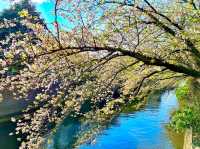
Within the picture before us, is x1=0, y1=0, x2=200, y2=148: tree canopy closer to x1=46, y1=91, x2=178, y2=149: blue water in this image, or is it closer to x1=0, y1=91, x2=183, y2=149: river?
x1=0, y1=91, x2=183, y2=149: river

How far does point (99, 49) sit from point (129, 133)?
23423mm

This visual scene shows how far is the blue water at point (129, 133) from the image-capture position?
2762cm

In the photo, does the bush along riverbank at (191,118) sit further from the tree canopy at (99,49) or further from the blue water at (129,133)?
the tree canopy at (99,49)

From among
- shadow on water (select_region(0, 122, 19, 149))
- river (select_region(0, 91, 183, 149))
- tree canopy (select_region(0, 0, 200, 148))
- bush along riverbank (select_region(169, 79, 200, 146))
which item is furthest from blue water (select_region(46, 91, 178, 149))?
tree canopy (select_region(0, 0, 200, 148))

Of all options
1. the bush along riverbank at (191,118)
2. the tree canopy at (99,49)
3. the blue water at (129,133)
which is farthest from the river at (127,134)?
the tree canopy at (99,49)

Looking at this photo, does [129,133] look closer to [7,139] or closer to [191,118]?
[7,139]

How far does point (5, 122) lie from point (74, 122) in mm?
7625

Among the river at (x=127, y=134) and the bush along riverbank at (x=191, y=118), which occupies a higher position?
the bush along riverbank at (x=191, y=118)

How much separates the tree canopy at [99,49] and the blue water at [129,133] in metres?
13.7

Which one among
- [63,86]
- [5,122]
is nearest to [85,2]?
[63,86]

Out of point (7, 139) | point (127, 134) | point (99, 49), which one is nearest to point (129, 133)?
point (127, 134)

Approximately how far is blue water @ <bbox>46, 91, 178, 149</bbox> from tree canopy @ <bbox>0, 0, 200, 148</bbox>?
45.0 feet

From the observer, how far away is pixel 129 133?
3102 cm

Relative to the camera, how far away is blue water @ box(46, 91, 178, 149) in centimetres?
2762
